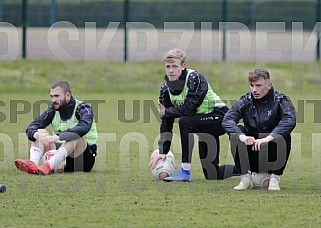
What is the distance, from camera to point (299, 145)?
542 inches

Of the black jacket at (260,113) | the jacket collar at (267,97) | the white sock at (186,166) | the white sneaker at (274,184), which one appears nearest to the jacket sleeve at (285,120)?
the black jacket at (260,113)

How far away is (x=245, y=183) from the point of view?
9.53m

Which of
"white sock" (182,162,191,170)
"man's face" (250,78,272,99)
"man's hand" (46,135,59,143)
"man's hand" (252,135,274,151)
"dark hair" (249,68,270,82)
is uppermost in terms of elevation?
"dark hair" (249,68,270,82)

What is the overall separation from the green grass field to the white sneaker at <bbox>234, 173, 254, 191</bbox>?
0.29ft

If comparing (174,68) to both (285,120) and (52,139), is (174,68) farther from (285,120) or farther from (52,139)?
(52,139)

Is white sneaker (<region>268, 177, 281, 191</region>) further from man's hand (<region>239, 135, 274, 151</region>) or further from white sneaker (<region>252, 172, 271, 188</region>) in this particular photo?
man's hand (<region>239, 135, 274, 151</region>)

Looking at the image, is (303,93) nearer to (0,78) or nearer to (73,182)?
(0,78)

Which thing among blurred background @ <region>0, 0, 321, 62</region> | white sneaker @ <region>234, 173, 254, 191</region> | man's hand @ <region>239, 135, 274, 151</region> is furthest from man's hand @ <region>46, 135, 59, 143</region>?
blurred background @ <region>0, 0, 321, 62</region>

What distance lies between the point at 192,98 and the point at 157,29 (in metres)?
16.6

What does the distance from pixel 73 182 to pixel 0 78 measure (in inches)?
525

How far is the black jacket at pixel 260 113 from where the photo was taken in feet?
31.2

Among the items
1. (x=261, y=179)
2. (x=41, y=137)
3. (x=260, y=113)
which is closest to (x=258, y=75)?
(x=260, y=113)

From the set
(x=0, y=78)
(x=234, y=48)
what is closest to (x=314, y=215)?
(x=0, y=78)

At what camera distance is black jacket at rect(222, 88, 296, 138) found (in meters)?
9.50
